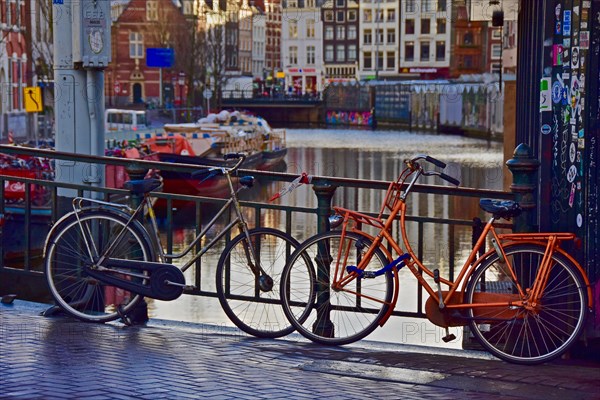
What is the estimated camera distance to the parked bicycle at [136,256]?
7715mm

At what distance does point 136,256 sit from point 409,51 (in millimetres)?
99464

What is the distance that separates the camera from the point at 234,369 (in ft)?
21.7

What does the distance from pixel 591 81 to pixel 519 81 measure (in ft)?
9.99

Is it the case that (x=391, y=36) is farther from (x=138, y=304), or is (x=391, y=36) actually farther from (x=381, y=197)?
(x=138, y=304)

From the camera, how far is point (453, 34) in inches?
4043

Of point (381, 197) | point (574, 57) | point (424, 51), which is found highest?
point (424, 51)

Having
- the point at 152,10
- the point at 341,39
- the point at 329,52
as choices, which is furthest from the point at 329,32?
the point at 152,10

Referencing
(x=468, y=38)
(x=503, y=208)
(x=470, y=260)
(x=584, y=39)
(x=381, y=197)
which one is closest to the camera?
(x=584, y=39)

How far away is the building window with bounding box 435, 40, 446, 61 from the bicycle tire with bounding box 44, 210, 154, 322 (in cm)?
9945

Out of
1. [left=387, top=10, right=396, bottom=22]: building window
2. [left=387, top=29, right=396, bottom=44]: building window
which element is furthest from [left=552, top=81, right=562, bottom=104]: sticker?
[left=387, top=29, right=396, bottom=44]: building window

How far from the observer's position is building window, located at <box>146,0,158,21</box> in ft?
243

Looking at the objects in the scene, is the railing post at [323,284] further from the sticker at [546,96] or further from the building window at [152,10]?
the building window at [152,10]

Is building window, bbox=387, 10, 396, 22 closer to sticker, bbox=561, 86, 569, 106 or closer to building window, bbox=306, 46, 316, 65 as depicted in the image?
building window, bbox=306, 46, 316, 65

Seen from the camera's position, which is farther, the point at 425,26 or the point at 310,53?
the point at 425,26
